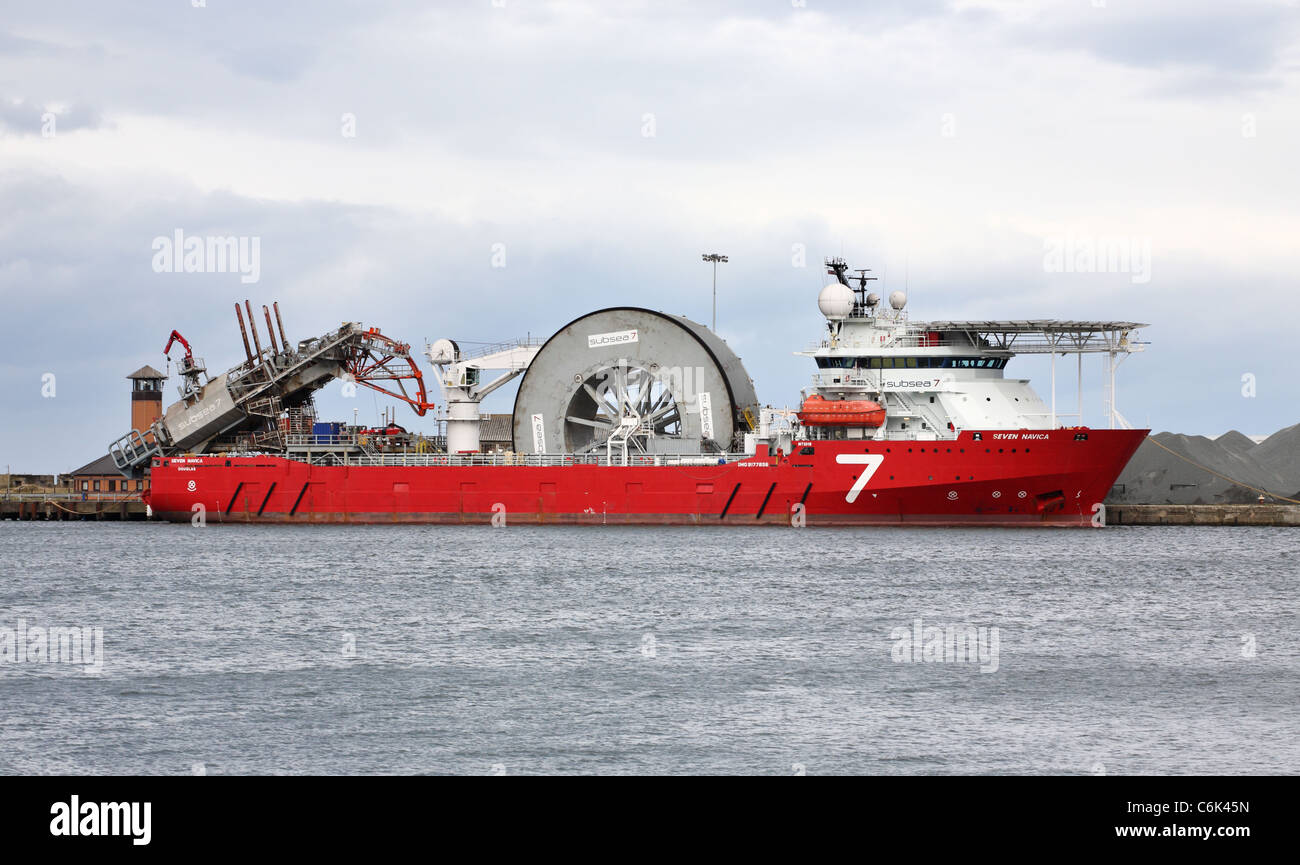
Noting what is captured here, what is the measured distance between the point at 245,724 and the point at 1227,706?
39.1ft

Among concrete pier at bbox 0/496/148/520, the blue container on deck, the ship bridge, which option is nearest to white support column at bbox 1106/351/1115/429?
the ship bridge

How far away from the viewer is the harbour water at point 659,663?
1480cm

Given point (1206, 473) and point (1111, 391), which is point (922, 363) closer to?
point (1111, 391)

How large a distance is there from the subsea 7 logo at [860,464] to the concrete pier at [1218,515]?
15241 millimetres

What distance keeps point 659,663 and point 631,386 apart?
31.0m

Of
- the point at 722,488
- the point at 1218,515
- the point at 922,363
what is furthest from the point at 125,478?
the point at 1218,515

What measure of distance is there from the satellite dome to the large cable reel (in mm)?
4286

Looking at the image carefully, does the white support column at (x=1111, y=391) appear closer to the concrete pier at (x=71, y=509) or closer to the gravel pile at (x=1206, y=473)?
the gravel pile at (x=1206, y=473)

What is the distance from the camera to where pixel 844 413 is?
4331 cm

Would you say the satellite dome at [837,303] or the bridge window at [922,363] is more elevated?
the satellite dome at [837,303]

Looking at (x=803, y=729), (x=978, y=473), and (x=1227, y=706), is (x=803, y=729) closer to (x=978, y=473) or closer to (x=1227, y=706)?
(x=1227, y=706)

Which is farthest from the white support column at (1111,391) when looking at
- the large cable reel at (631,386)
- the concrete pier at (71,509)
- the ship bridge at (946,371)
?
the concrete pier at (71,509)

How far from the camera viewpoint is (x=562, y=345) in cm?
5119
